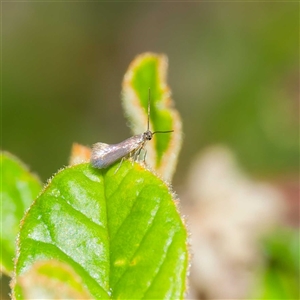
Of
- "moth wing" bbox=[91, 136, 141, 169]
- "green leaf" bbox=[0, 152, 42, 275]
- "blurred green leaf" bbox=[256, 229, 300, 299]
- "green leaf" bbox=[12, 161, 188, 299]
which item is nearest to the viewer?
"green leaf" bbox=[12, 161, 188, 299]

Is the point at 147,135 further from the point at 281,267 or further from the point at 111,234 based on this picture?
the point at 281,267

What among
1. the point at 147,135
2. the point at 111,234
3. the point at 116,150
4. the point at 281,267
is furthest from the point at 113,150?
the point at 281,267

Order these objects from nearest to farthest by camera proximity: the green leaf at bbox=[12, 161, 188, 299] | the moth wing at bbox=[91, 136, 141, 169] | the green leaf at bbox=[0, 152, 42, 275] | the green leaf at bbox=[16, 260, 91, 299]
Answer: the green leaf at bbox=[16, 260, 91, 299], the green leaf at bbox=[12, 161, 188, 299], the moth wing at bbox=[91, 136, 141, 169], the green leaf at bbox=[0, 152, 42, 275]

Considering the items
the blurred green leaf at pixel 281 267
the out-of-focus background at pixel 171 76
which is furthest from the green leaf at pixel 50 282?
the out-of-focus background at pixel 171 76

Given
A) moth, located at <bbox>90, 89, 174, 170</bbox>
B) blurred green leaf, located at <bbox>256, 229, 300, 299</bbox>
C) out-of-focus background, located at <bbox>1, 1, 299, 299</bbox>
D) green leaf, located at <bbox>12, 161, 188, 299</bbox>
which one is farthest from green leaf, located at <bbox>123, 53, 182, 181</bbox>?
out-of-focus background, located at <bbox>1, 1, 299, 299</bbox>

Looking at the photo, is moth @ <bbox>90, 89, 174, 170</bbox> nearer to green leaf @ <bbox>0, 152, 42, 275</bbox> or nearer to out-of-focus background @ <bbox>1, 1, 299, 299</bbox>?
green leaf @ <bbox>0, 152, 42, 275</bbox>

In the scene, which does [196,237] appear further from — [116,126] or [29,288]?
[116,126]

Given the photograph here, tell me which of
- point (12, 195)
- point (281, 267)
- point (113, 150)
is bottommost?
point (12, 195)

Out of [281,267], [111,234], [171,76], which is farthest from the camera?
[171,76]
